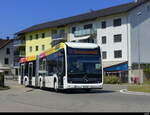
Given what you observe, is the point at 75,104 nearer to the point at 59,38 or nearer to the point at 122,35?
the point at 122,35

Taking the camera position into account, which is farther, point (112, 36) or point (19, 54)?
point (19, 54)

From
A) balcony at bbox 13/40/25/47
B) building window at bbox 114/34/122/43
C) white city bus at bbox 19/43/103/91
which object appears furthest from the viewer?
balcony at bbox 13/40/25/47

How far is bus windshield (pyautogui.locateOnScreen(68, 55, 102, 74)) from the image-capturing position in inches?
930

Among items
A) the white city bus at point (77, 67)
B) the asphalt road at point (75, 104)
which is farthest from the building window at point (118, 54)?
the asphalt road at point (75, 104)

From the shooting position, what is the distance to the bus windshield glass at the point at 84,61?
77.6 feet

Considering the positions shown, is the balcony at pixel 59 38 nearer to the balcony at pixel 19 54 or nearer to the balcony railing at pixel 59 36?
the balcony railing at pixel 59 36

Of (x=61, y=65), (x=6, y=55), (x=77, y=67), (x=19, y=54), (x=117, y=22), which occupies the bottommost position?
(x=77, y=67)

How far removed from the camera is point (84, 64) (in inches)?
941

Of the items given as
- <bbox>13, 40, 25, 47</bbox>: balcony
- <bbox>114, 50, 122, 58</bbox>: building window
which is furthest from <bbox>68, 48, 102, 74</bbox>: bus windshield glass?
<bbox>13, 40, 25, 47</bbox>: balcony

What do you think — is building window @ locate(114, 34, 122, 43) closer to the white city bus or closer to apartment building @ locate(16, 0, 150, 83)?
apartment building @ locate(16, 0, 150, 83)

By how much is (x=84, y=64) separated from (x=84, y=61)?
20 cm

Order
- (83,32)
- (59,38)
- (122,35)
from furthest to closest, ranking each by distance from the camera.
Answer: (59,38), (83,32), (122,35)

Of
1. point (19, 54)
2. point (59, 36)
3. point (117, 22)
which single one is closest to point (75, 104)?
point (117, 22)

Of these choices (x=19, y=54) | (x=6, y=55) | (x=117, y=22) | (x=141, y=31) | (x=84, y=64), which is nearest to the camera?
(x=84, y=64)
